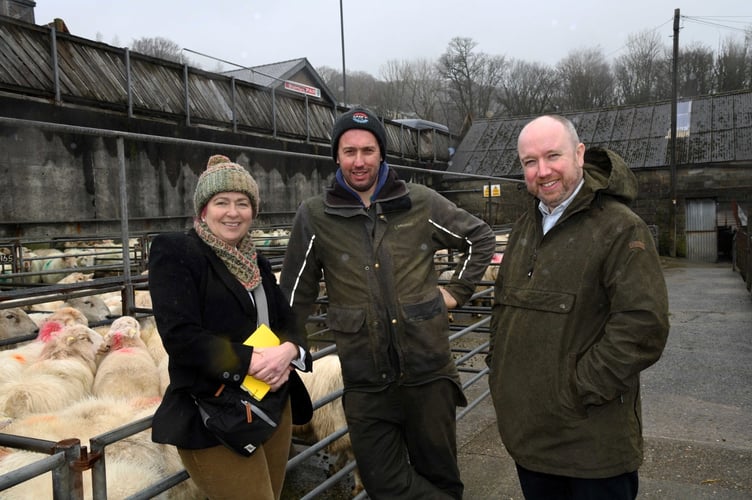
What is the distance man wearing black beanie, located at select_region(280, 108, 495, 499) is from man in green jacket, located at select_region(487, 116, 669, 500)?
0.41 m

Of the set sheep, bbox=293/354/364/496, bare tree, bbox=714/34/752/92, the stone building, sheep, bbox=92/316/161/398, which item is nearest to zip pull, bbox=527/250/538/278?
sheep, bbox=293/354/364/496

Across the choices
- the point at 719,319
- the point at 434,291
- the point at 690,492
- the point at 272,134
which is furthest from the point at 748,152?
the point at 434,291

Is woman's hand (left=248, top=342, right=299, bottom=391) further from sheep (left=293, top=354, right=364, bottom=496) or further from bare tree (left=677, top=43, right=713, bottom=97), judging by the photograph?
bare tree (left=677, top=43, right=713, bottom=97)

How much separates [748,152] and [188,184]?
893 inches

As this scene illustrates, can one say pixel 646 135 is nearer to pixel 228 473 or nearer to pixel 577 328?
pixel 577 328

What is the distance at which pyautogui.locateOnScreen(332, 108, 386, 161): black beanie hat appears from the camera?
104 inches

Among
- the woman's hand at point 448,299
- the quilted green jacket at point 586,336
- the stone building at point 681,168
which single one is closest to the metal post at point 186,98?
the stone building at point 681,168

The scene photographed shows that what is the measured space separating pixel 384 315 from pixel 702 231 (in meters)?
25.5

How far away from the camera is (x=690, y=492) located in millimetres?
3748

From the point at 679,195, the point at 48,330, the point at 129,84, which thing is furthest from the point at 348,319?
the point at 679,195

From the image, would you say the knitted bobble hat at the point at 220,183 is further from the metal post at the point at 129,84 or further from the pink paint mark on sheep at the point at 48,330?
the metal post at the point at 129,84

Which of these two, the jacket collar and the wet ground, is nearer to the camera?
the jacket collar

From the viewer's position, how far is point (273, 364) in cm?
198

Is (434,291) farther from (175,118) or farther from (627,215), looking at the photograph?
(175,118)
